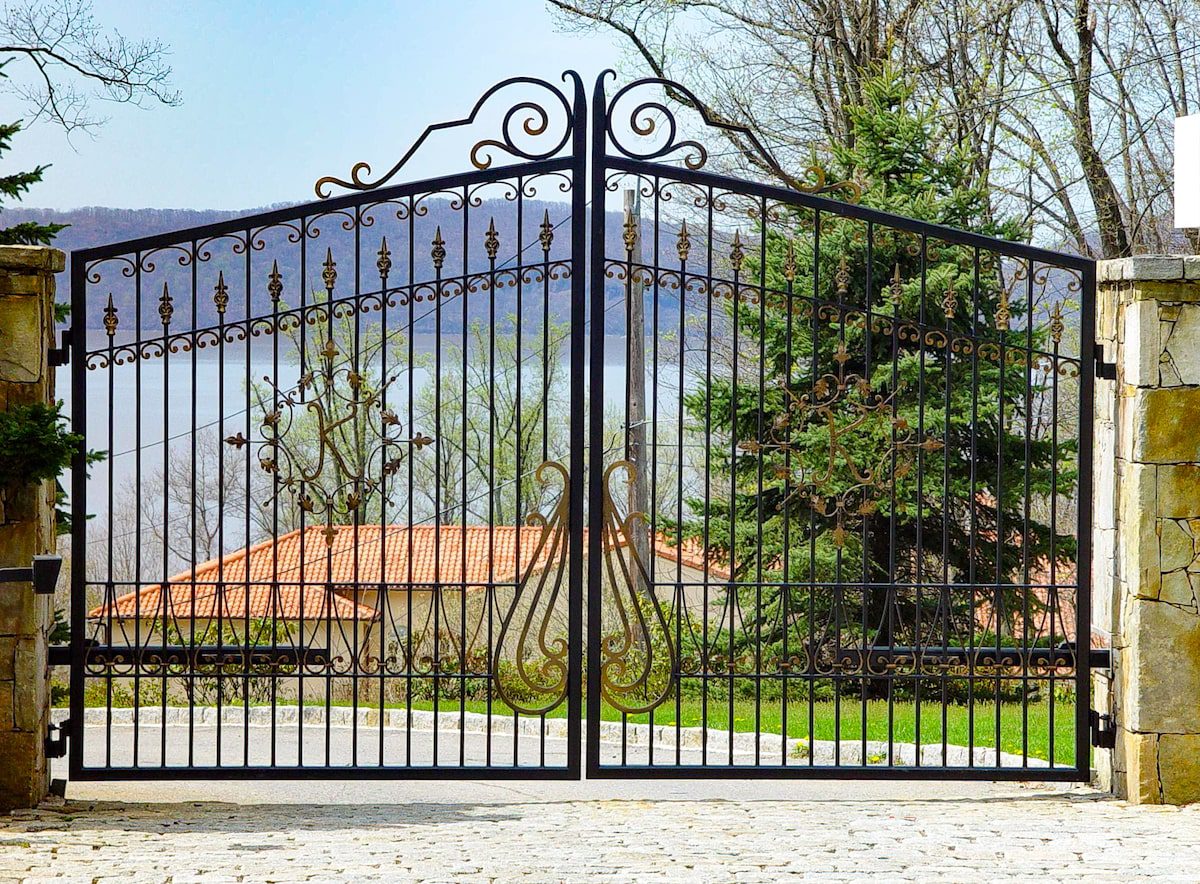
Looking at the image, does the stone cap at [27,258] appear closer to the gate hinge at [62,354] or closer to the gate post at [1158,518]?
the gate hinge at [62,354]

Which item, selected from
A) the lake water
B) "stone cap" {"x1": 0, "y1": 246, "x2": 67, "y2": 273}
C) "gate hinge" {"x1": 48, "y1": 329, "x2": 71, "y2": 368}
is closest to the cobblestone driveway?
"gate hinge" {"x1": 48, "y1": 329, "x2": 71, "y2": 368}

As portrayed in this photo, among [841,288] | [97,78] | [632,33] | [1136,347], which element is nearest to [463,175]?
[841,288]

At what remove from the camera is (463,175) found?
17.3 feet

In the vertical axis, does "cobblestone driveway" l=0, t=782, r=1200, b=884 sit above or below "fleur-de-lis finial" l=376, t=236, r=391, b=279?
below

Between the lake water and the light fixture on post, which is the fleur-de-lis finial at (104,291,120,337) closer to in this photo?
the light fixture on post

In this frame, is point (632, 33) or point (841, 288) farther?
point (632, 33)

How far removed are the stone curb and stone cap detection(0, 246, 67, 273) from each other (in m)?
3.61

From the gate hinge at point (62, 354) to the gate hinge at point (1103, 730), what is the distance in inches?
179

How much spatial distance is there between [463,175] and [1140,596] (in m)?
3.24

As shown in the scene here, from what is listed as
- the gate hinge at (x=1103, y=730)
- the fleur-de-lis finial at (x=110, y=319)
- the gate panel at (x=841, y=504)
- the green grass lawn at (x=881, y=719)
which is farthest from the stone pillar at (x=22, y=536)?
the gate hinge at (x=1103, y=730)

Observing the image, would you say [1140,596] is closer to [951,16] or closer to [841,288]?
[841,288]

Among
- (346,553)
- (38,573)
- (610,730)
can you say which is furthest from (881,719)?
(346,553)

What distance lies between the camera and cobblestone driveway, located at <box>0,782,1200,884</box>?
13.6 ft

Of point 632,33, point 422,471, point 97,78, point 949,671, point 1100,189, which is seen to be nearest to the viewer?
point 949,671
